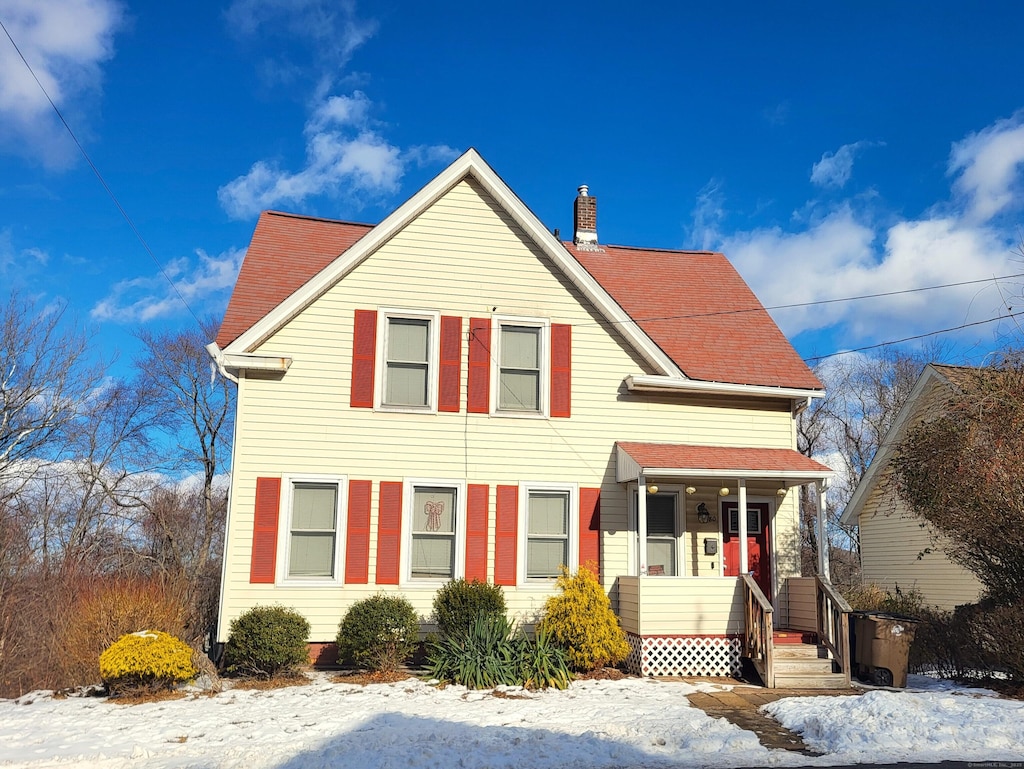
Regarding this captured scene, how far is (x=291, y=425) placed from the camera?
43.5 feet

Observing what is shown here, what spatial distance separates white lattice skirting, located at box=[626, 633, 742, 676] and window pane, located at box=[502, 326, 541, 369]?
4931 millimetres

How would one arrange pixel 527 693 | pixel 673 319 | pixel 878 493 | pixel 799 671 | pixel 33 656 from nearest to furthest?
pixel 527 693, pixel 799 671, pixel 33 656, pixel 673 319, pixel 878 493

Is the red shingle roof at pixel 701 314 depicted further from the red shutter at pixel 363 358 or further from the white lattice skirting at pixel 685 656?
the red shutter at pixel 363 358

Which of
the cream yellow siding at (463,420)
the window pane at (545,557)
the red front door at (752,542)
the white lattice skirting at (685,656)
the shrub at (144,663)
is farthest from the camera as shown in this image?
the red front door at (752,542)

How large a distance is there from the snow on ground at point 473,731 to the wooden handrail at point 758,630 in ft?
4.46

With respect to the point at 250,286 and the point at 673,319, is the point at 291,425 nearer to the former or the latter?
the point at 250,286

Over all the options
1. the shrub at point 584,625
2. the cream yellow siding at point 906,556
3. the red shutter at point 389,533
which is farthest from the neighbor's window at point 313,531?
the cream yellow siding at point 906,556

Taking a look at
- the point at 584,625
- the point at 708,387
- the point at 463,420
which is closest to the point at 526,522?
the point at 463,420

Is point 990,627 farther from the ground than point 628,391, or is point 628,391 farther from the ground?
point 628,391

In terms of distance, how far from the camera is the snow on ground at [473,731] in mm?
7867

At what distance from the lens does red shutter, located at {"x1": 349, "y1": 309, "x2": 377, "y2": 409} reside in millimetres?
13562

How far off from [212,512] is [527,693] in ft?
71.2

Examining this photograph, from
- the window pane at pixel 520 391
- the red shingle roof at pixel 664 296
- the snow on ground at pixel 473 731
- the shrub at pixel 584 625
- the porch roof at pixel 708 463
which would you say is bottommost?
the snow on ground at pixel 473 731

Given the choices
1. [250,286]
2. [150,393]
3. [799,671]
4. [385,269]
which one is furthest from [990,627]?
[150,393]
